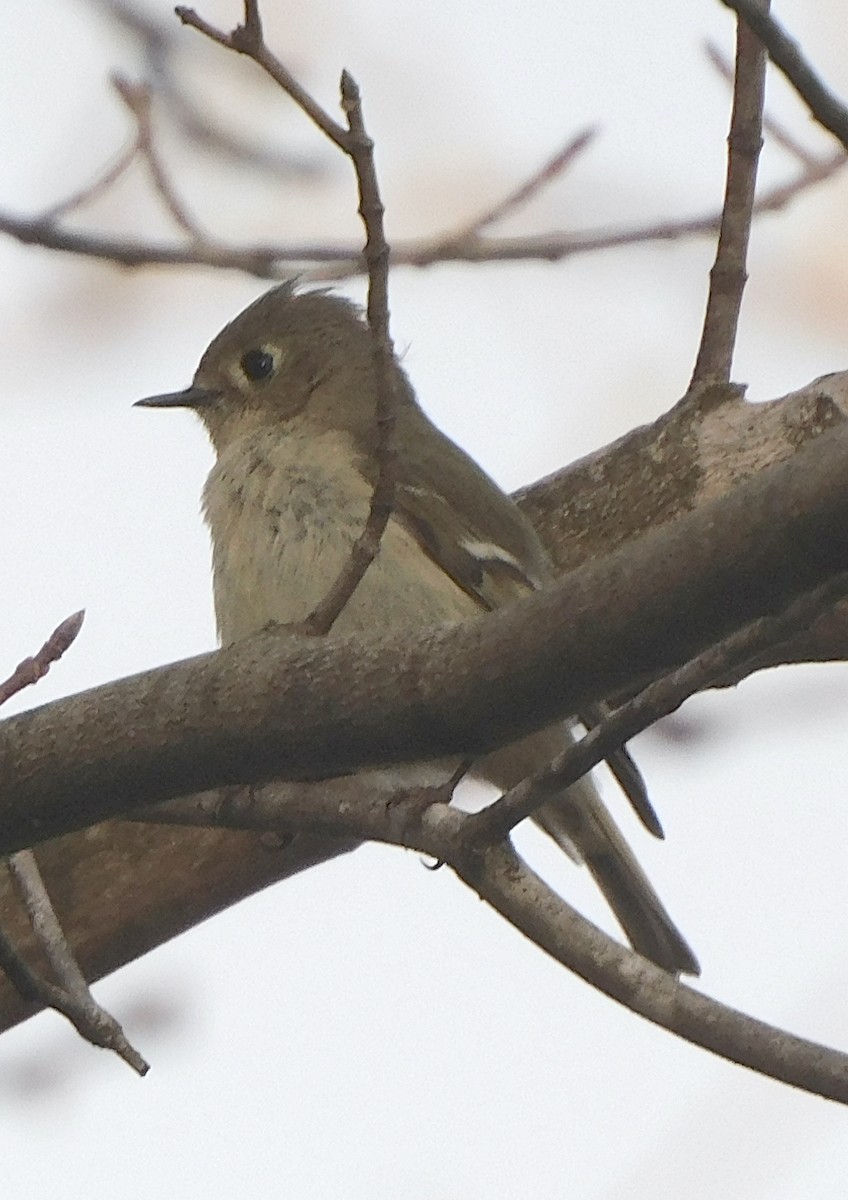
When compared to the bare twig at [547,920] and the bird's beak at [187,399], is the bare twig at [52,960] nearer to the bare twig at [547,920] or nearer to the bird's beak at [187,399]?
the bare twig at [547,920]

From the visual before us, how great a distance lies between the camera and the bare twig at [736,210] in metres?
3.82

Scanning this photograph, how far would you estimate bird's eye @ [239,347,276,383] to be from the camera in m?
5.11

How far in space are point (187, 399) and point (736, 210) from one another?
5.70 ft

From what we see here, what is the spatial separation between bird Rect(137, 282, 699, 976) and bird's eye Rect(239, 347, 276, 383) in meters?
0.13

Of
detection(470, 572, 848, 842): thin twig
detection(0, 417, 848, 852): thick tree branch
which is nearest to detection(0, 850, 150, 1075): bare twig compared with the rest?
detection(0, 417, 848, 852): thick tree branch

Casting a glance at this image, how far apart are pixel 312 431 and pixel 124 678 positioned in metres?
2.07

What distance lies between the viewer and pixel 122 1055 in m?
3.05

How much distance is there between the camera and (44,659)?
334 centimetres

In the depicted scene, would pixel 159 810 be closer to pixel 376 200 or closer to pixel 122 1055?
pixel 122 1055

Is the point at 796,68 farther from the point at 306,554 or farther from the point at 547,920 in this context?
the point at 306,554

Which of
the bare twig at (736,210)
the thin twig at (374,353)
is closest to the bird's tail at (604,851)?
the bare twig at (736,210)

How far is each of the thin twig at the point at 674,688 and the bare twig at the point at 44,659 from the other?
1130 mm

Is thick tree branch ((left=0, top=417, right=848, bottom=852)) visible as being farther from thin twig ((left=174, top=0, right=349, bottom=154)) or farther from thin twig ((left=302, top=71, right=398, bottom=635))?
thin twig ((left=174, top=0, right=349, bottom=154))

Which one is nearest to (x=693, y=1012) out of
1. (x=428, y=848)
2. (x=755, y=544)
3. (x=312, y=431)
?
(x=428, y=848)
